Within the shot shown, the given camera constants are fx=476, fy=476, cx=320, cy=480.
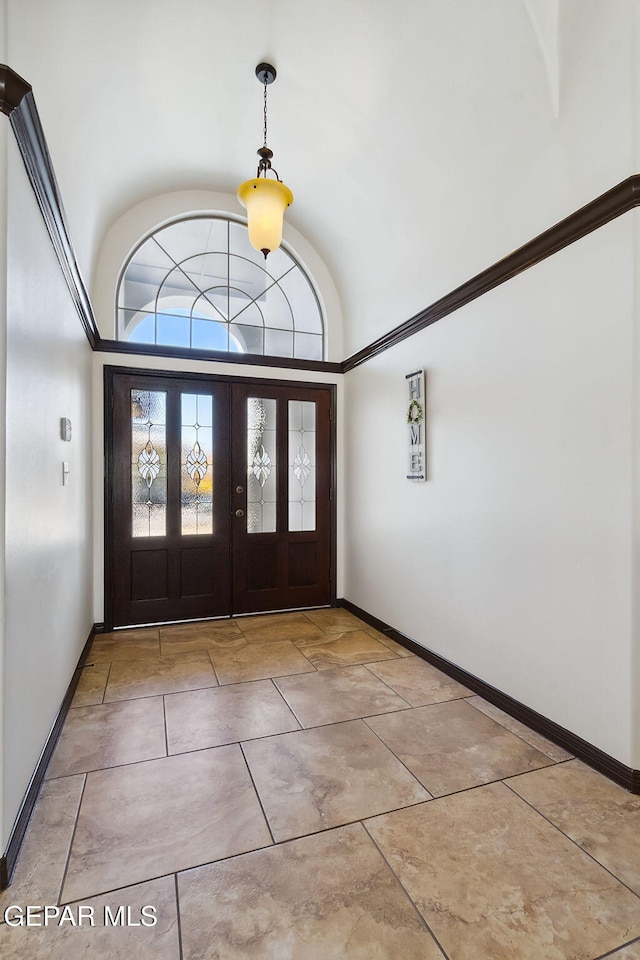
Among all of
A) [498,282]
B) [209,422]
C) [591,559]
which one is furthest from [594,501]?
[209,422]

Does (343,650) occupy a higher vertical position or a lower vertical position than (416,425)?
lower

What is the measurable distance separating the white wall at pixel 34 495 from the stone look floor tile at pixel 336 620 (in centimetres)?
207

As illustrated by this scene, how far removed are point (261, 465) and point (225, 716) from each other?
2.43m

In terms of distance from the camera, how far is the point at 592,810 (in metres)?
1.88

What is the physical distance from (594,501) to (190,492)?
10.7 ft

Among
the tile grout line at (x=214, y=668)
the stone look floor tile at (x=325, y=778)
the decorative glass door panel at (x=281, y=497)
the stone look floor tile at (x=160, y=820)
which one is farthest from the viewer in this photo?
the decorative glass door panel at (x=281, y=497)

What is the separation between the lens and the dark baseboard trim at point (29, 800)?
1.53 meters

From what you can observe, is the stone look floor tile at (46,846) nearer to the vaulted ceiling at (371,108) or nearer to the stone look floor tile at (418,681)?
the stone look floor tile at (418,681)

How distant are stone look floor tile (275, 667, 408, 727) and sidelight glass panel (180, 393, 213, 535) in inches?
70.4

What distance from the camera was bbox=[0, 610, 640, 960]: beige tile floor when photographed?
1.36m

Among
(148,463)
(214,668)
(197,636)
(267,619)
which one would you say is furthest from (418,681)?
(148,463)

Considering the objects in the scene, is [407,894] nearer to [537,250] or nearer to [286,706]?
[286,706]

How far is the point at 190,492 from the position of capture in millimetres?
4328

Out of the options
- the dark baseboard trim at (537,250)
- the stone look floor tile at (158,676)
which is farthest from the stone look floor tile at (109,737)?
the dark baseboard trim at (537,250)
